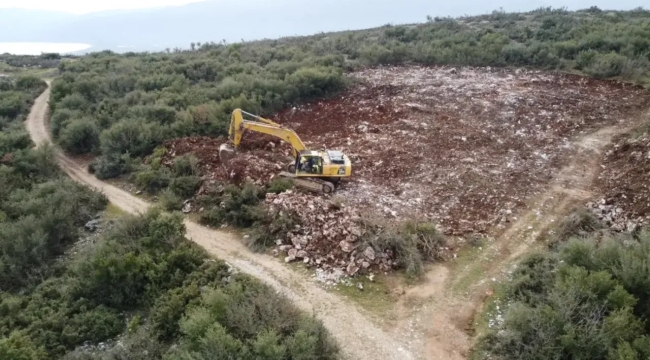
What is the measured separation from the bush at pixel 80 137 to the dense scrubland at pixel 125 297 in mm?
6916

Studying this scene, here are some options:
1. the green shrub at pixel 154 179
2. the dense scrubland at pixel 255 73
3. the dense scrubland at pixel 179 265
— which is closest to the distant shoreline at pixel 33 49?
the dense scrubland at pixel 255 73

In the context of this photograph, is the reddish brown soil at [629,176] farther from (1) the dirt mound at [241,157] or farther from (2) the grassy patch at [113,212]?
(2) the grassy patch at [113,212]

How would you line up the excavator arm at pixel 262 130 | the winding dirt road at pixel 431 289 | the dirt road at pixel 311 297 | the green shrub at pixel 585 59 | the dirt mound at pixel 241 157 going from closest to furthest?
the dirt road at pixel 311 297 < the winding dirt road at pixel 431 289 < the excavator arm at pixel 262 130 < the dirt mound at pixel 241 157 < the green shrub at pixel 585 59

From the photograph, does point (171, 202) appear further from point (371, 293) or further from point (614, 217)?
point (614, 217)

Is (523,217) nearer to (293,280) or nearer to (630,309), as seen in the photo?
(630,309)

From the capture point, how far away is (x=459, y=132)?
80.4 feet

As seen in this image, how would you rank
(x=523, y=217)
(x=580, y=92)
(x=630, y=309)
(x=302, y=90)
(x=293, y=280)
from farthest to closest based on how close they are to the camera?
(x=302, y=90) → (x=580, y=92) → (x=523, y=217) → (x=293, y=280) → (x=630, y=309)

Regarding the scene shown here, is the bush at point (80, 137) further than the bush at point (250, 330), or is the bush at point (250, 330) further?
the bush at point (80, 137)

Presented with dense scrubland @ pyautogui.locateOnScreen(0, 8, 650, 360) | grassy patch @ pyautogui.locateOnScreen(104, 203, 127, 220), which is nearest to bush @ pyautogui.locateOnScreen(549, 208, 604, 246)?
dense scrubland @ pyautogui.locateOnScreen(0, 8, 650, 360)

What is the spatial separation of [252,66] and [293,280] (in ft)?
88.7

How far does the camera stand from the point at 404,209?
18328 millimetres

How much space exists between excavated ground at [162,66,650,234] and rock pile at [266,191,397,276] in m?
1.59

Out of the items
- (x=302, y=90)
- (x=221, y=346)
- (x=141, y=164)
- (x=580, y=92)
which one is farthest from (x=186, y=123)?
(x=580, y=92)

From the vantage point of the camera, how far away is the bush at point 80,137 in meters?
26.8
